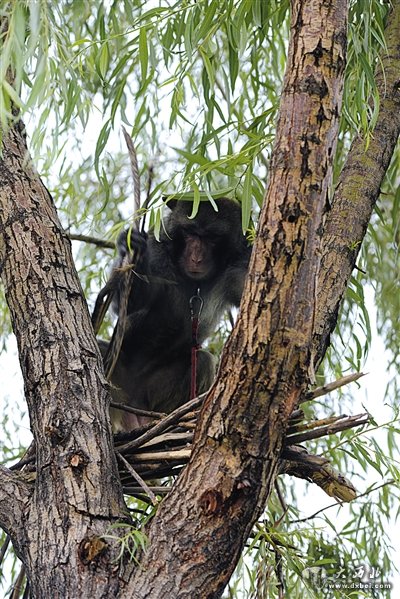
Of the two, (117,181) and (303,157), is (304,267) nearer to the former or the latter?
(303,157)

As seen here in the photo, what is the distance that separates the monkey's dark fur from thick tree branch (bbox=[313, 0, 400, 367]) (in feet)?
2.88

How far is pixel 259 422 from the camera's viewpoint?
1850 millimetres

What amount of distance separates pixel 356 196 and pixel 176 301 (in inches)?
46.2

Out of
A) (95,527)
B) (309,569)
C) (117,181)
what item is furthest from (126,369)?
(95,527)

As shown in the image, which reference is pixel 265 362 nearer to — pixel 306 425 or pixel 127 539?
pixel 306 425

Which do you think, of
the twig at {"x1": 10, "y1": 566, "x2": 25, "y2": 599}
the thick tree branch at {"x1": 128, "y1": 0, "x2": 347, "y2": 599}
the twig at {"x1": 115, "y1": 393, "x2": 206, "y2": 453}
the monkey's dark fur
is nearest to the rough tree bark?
the thick tree branch at {"x1": 128, "y1": 0, "x2": 347, "y2": 599}

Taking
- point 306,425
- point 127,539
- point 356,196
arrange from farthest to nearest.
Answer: point 356,196 < point 306,425 < point 127,539

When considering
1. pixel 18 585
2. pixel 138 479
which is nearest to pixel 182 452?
pixel 138 479

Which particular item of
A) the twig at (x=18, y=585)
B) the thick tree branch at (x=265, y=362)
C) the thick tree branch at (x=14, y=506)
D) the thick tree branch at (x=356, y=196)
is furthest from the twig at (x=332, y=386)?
the twig at (x=18, y=585)

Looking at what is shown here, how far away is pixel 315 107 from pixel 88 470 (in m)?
0.94

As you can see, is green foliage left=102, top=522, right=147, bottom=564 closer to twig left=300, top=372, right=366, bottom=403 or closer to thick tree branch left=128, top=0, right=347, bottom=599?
thick tree branch left=128, top=0, right=347, bottom=599

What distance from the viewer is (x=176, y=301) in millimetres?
3641

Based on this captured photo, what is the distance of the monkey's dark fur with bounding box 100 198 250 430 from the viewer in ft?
11.6

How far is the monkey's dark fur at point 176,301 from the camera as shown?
353cm
